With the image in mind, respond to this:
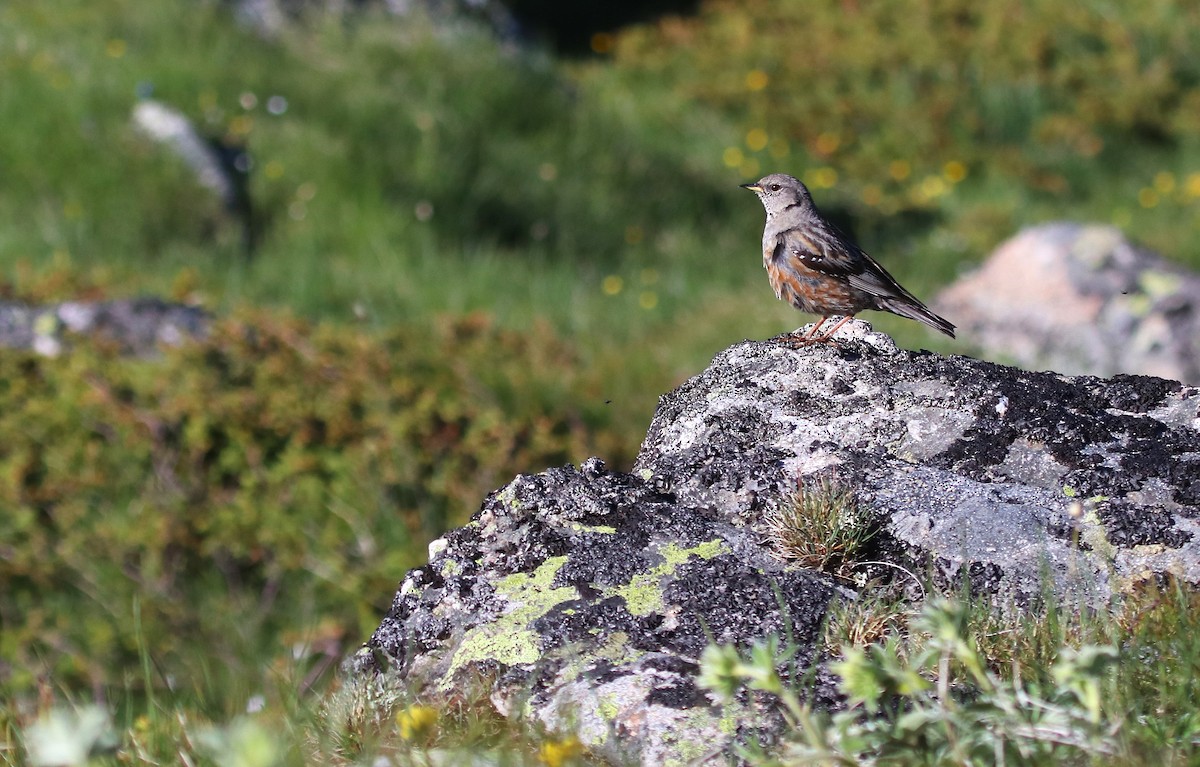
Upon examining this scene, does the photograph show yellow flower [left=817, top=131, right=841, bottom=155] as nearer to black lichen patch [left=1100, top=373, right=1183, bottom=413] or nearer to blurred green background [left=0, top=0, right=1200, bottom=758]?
blurred green background [left=0, top=0, right=1200, bottom=758]

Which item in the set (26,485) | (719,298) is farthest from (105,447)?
(719,298)

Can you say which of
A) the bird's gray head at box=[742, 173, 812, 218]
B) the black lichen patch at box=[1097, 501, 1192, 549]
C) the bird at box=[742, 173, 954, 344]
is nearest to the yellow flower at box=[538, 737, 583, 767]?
the black lichen patch at box=[1097, 501, 1192, 549]

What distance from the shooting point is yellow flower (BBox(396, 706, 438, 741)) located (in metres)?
2.18

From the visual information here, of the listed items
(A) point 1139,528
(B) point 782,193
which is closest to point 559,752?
(A) point 1139,528

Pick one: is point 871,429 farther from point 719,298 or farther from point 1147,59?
point 1147,59

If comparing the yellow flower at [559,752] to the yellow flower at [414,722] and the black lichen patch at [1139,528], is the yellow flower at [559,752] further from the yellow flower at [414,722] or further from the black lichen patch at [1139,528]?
the black lichen patch at [1139,528]

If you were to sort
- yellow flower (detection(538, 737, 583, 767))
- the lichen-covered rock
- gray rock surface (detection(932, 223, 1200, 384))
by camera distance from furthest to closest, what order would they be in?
1. gray rock surface (detection(932, 223, 1200, 384))
2. the lichen-covered rock
3. yellow flower (detection(538, 737, 583, 767))

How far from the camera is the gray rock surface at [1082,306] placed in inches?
318

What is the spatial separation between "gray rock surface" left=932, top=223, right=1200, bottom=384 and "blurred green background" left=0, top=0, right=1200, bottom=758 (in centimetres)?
57

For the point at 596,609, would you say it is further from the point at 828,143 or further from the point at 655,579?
the point at 828,143

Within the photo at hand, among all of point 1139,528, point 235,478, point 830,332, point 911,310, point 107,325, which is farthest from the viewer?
point 107,325

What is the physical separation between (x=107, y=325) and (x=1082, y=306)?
19.3 ft

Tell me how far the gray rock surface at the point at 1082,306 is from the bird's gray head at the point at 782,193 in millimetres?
3509

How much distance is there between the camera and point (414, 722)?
2172 mm
